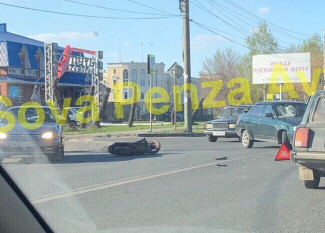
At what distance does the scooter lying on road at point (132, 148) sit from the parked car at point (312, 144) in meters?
6.72

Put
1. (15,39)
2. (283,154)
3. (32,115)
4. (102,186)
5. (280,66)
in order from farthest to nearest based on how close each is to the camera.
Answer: (280,66), (15,39), (283,154), (32,115), (102,186)

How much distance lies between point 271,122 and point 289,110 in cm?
101

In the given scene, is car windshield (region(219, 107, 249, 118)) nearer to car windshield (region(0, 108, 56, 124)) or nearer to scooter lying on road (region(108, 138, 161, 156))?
scooter lying on road (region(108, 138, 161, 156))

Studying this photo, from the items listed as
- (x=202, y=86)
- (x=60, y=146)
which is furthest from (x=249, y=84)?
(x=60, y=146)

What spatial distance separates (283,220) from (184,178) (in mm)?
3771

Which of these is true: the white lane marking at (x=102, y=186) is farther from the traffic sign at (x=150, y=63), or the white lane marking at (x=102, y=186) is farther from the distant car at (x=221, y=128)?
the traffic sign at (x=150, y=63)

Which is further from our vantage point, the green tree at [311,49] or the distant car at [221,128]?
the green tree at [311,49]

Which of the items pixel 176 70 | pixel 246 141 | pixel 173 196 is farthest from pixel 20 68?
pixel 173 196

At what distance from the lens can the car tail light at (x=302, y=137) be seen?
8070mm

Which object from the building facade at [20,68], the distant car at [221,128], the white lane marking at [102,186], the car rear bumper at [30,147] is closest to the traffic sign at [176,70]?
the distant car at [221,128]

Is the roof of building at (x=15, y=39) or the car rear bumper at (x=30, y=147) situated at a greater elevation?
the roof of building at (x=15, y=39)

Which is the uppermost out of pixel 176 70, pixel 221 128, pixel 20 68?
pixel 20 68

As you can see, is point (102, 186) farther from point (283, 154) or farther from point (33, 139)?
point (283, 154)

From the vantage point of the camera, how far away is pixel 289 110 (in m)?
16.3
